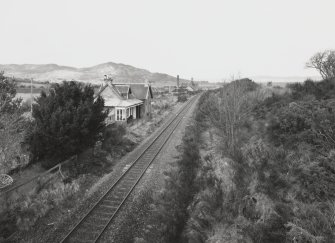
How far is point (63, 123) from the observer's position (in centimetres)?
1400

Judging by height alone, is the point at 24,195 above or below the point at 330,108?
below

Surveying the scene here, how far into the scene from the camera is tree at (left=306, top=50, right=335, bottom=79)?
27359 mm

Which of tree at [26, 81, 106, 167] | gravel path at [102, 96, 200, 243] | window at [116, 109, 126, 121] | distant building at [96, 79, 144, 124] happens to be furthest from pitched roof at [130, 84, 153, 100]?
gravel path at [102, 96, 200, 243]

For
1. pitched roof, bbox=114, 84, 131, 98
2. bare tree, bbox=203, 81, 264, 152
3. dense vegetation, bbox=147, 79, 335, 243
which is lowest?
dense vegetation, bbox=147, 79, 335, 243

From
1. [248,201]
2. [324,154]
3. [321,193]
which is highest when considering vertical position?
[324,154]

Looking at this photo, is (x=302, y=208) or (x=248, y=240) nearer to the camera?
(x=248, y=240)

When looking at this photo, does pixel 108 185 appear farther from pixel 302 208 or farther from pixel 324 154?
pixel 324 154

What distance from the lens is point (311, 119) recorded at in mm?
12305

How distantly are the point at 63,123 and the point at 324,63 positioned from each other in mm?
30756

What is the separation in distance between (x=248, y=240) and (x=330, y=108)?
31.6ft

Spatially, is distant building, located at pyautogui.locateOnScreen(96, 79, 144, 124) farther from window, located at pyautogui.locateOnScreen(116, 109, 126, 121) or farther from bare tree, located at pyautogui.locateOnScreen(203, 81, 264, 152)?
bare tree, located at pyautogui.locateOnScreen(203, 81, 264, 152)

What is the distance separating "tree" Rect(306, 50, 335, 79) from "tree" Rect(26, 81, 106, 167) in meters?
26.4

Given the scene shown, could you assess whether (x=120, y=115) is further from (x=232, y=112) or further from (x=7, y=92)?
(x=232, y=112)

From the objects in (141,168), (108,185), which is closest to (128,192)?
(108,185)
